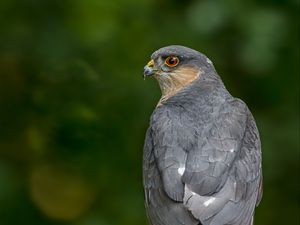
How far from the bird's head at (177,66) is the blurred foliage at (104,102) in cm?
184

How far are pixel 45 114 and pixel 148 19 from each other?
1.56 m

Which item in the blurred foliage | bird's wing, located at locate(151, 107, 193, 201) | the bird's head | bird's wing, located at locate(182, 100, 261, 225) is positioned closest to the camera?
bird's wing, located at locate(182, 100, 261, 225)

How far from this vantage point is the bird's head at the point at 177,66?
1002 centimetres

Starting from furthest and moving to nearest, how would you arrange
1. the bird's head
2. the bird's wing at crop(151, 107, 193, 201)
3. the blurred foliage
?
the blurred foliage → the bird's head → the bird's wing at crop(151, 107, 193, 201)

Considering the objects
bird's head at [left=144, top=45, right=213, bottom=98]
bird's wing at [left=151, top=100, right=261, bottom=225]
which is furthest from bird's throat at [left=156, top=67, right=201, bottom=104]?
bird's wing at [left=151, top=100, right=261, bottom=225]

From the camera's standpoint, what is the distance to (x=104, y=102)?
488 inches

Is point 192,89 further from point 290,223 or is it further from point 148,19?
point 290,223

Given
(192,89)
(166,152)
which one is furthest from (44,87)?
(166,152)

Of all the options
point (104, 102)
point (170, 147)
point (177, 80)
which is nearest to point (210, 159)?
point (170, 147)

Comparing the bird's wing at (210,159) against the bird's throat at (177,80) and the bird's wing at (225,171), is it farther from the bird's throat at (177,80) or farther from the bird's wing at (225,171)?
the bird's throat at (177,80)

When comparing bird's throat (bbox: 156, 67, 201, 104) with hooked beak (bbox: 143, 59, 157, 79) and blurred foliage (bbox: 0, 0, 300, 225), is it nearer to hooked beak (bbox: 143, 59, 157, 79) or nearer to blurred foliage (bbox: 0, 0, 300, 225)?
hooked beak (bbox: 143, 59, 157, 79)

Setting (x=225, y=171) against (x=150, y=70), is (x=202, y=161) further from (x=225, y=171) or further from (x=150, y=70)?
(x=150, y=70)

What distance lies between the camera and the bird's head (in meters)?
10.0

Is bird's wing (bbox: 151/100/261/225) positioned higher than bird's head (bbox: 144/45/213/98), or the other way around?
bird's head (bbox: 144/45/213/98)
